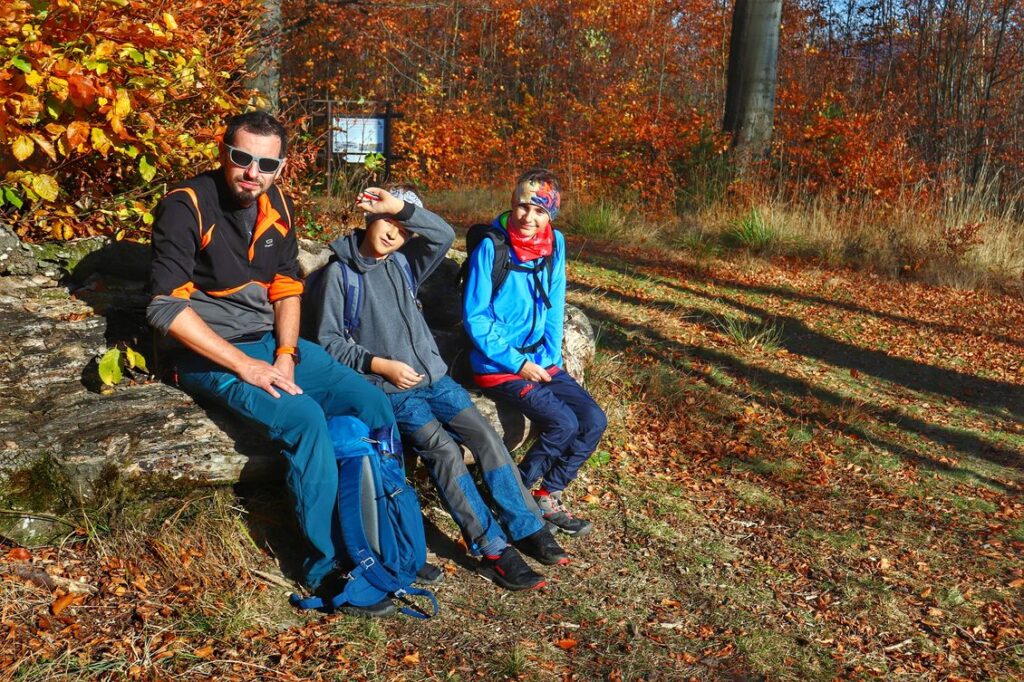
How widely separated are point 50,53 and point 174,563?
233 cm

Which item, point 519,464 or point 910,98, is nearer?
point 519,464

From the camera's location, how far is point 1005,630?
3.73 m

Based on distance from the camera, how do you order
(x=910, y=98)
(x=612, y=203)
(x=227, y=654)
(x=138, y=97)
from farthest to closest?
(x=910, y=98) < (x=612, y=203) < (x=138, y=97) < (x=227, y=654)

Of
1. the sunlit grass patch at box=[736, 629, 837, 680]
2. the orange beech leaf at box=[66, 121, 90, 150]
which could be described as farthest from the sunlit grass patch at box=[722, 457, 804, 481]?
the orange beech leaf at box=[66, 121, 90, 150]

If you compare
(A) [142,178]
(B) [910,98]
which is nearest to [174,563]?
(A) [142,178]

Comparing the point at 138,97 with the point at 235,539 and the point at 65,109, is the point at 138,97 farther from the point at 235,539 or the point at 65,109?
the point at 235,539

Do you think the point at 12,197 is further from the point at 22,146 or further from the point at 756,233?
the point at 756,233

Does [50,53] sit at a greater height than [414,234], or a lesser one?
greater

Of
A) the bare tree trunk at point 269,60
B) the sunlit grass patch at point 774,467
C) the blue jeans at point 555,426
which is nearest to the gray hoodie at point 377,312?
the blue jeans at point 555,426

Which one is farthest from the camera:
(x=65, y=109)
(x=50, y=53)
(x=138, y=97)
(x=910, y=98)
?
(x=910, y=98)

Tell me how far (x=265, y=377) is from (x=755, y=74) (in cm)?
1037

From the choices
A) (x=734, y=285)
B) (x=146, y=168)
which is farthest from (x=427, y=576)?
(x=734, y=285)

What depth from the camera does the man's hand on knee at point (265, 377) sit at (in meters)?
3.52

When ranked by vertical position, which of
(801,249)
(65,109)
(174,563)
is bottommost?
(174,563)
